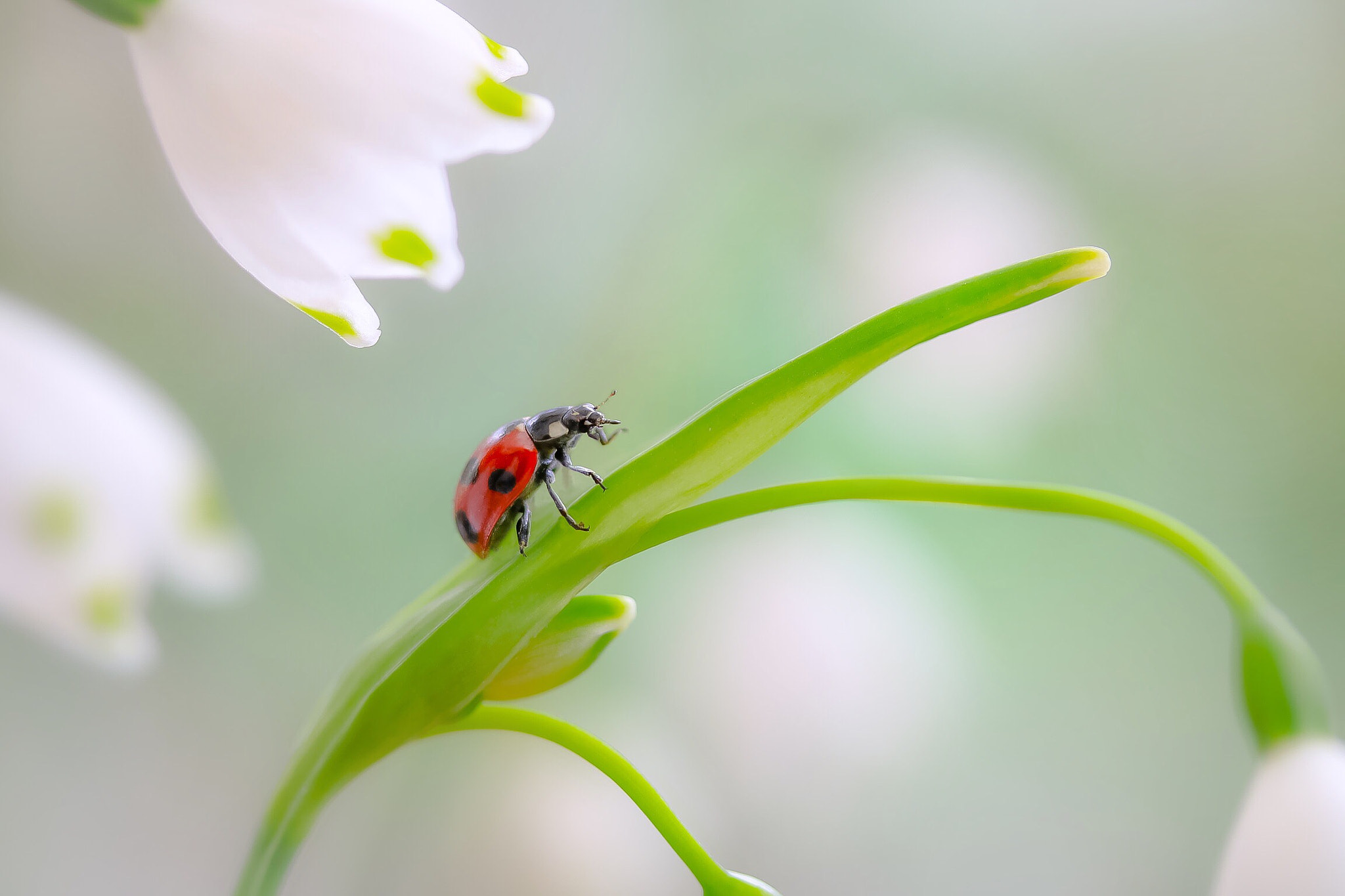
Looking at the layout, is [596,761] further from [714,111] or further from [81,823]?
[714,111]

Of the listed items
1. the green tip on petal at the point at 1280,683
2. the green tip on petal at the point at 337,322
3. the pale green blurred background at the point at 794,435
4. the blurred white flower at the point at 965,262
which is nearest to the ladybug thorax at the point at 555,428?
the green tip on petal at the point at 337,322

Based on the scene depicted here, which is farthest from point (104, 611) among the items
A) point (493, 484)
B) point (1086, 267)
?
point (1086, 267)

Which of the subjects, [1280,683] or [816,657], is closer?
[1280,683]

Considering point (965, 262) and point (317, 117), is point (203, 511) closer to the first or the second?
point (317, 117)

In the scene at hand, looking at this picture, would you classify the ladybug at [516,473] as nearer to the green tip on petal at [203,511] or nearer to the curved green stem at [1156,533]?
the curved green stem at [1156,533]

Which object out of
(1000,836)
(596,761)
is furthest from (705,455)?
(1000,836)

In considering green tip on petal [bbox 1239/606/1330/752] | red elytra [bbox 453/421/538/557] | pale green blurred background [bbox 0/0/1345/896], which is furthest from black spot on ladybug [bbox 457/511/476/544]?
pale green blurred background [bbox 0/0/1345/896]
